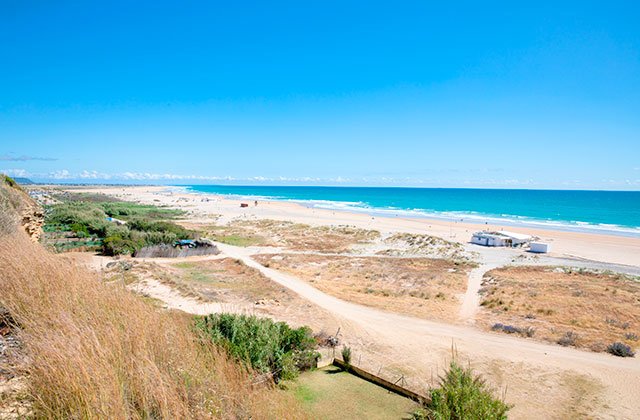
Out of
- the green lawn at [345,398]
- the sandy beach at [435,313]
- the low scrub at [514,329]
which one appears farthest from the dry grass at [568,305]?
the green lawn at [345,398]

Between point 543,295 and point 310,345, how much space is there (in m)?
18.6

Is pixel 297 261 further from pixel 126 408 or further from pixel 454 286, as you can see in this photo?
pixel 126 408

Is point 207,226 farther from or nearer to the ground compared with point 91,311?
nearer to the ground

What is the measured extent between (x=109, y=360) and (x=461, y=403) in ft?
21.9

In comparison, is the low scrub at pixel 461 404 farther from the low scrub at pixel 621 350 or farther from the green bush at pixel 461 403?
the low scrub at pixel 621 350

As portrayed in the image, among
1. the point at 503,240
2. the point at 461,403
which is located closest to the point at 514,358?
the point at 461,403

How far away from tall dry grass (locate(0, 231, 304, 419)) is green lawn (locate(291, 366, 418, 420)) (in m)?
2.71

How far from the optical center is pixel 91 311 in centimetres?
556

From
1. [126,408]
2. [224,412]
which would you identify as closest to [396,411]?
[224,412]

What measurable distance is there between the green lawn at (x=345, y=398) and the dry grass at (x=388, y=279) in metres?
9.59

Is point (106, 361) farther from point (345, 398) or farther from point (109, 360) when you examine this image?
point (345, 398)

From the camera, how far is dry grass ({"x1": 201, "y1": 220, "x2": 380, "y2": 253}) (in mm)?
41688

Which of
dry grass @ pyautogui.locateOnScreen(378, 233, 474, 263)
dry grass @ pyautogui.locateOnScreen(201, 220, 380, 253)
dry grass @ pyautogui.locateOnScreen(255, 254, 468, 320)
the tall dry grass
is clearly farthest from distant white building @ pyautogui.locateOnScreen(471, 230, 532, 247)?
the tall dry grass

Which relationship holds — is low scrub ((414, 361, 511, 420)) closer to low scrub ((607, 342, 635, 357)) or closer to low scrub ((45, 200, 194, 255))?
low scrub ((607, 342, 635, 357))
